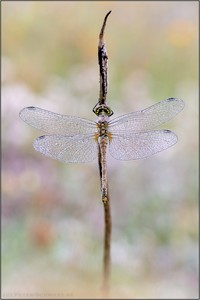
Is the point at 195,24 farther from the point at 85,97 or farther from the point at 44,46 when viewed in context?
the point at 85,97

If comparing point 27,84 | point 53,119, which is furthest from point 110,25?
point 53,119

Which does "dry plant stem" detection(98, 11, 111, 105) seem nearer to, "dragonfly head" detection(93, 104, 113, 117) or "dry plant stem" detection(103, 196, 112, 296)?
"dragonfly head" detection(93, 104, 113, 117)

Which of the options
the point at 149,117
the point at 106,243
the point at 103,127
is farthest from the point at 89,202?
the point at 106,243

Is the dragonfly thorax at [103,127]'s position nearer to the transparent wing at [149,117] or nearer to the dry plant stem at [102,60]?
the transparent wing at [149,117]

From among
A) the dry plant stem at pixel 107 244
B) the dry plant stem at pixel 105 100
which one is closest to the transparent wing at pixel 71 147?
the dry plant stem at pixel 105 100

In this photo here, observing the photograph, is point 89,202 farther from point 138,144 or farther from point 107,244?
point 107,244

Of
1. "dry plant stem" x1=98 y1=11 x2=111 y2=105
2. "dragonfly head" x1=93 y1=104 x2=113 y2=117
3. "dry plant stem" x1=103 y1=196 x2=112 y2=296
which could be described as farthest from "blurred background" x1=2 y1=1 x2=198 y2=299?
"dry plant stem" x1=98 y1=11 x2=111 y2=105

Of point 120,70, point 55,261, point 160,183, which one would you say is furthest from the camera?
point 120,70
